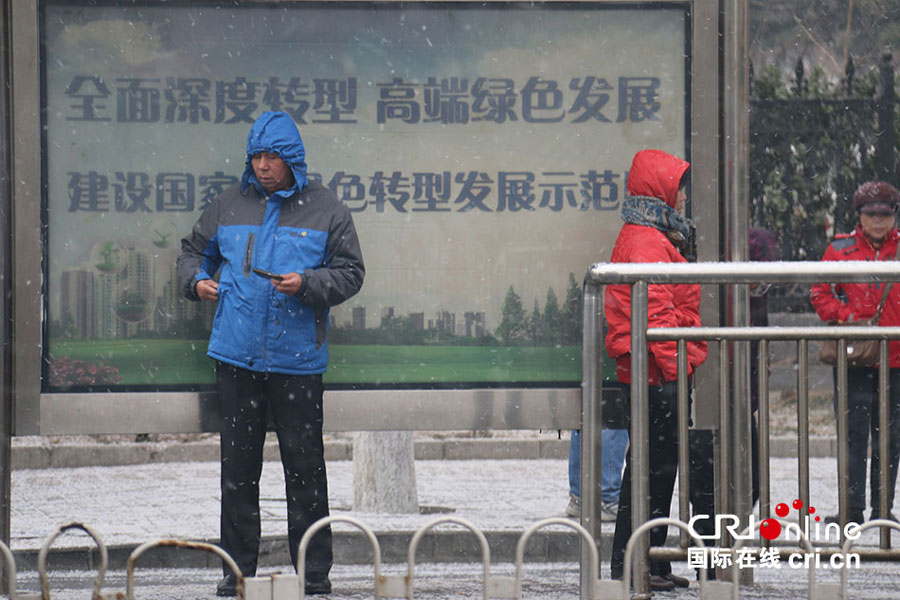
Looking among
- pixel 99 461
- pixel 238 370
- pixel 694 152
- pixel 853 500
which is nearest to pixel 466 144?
pixel 694 152

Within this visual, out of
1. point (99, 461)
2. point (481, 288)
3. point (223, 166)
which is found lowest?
point (99, 461)

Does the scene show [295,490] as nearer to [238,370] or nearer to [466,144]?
[238,370]

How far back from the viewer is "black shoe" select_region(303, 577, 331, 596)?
6348mm

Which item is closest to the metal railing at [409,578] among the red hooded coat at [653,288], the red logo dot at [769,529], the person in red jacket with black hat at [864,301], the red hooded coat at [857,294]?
the red logo dot at [769,529]

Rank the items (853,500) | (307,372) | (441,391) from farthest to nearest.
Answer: (853,500) → (441,391) → (307,372)

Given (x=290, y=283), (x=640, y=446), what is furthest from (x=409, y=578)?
(x=290, y=283)

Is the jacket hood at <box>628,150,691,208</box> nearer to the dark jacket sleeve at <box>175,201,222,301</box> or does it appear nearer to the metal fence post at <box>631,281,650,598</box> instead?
the metal fence post at <box>631,281,650,598</box>

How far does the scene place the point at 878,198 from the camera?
8.43 metres

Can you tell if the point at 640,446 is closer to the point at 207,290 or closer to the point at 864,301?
the point at 207,290

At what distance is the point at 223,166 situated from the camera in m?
7.00

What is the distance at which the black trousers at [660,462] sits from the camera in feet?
21.0

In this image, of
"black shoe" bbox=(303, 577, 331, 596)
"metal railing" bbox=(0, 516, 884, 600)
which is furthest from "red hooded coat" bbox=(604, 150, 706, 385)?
"black shoe" bbox=(303, 577, 331, 596)

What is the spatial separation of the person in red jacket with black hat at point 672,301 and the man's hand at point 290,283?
1221 mm

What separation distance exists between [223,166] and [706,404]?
2.32 m
